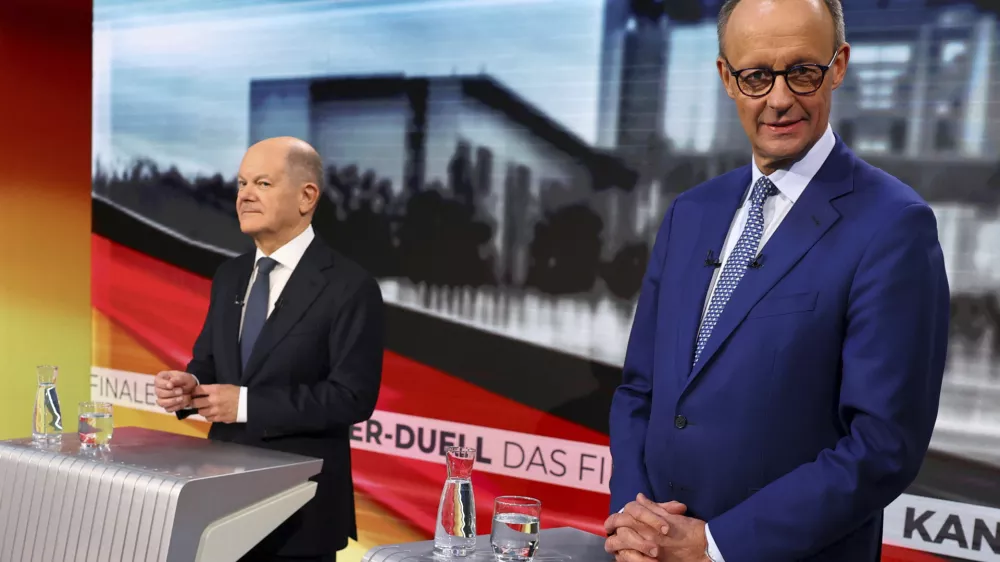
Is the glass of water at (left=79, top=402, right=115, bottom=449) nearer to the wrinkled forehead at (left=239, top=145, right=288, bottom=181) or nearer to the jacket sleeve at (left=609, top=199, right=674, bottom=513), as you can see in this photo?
the wrinkled forehead at (left=239, top=145, right=288, bottom=181)

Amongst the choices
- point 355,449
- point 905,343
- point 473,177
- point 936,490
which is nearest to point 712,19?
point 473,177

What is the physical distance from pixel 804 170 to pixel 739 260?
0.20 metres

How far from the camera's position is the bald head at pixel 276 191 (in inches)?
110

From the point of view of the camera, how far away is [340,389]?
2641mm

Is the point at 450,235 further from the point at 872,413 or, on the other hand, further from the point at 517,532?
the point at 872,413

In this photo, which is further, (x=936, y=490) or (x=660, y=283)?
(x=936, y=490)

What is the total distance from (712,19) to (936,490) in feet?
5.32

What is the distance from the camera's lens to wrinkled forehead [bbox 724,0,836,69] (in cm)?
161

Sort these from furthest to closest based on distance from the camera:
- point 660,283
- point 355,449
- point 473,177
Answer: point 355,449 → point 473,177 → point 660,283

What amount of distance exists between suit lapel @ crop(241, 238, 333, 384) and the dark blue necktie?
40mm

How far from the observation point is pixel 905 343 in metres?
1.50

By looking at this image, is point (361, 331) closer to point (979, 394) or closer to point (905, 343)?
point (905, 343)

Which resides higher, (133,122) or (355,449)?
(133,122)

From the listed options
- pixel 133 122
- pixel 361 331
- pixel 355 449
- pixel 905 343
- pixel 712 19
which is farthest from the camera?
pixel 133 122
